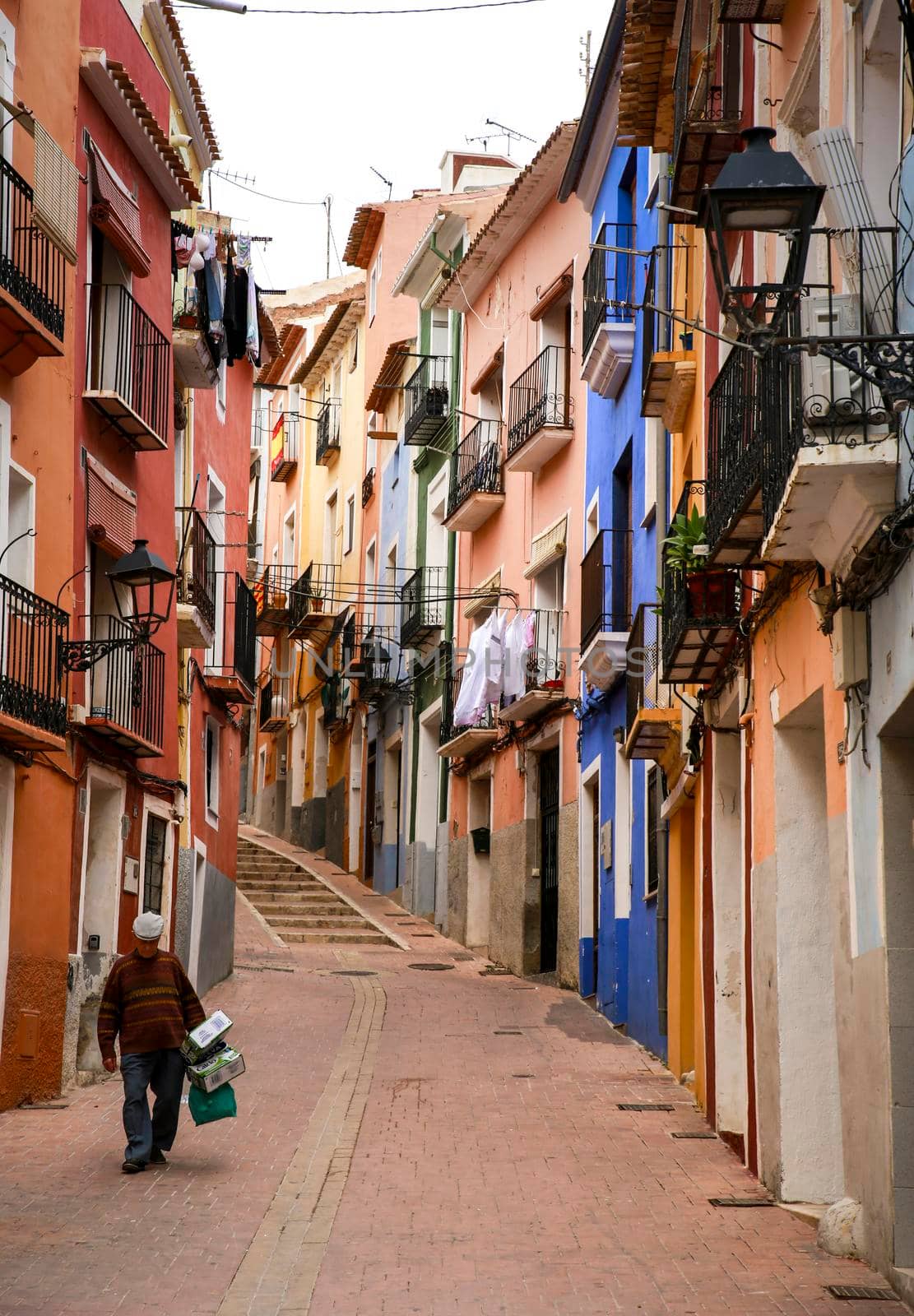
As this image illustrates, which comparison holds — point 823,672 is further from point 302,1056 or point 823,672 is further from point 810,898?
point 302,1056

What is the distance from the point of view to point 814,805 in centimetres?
1030

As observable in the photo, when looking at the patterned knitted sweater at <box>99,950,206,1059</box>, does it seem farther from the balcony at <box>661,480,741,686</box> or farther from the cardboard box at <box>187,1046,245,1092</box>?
the balcony at <box>661,480,741,686</box>

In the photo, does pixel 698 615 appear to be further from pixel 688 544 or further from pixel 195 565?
pixel 195 565

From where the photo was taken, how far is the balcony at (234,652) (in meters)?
22.4

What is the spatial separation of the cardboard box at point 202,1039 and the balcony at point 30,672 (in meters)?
2.60

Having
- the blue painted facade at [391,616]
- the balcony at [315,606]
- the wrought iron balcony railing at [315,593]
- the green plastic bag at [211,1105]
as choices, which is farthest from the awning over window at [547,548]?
the balcony at [315,606]

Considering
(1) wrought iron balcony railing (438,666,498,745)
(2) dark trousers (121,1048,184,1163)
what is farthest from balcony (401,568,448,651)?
(2) dark trousers (121,1048,184,1163)

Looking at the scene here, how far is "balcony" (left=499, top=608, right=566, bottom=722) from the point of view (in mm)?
21484

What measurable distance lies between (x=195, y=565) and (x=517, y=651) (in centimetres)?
483

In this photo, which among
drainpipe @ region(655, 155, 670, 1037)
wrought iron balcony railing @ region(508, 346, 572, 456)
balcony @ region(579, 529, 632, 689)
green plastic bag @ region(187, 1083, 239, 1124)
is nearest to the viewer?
green plastic bag @ region(187, 1083, 239, 1124)

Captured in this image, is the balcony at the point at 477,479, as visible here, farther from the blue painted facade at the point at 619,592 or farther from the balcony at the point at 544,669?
the blue painted facade at the point at 619,592

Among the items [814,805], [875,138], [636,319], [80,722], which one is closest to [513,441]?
[636,319]

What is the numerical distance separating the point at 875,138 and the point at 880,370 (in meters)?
1.71

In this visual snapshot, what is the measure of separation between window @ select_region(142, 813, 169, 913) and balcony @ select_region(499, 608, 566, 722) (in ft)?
16.7
